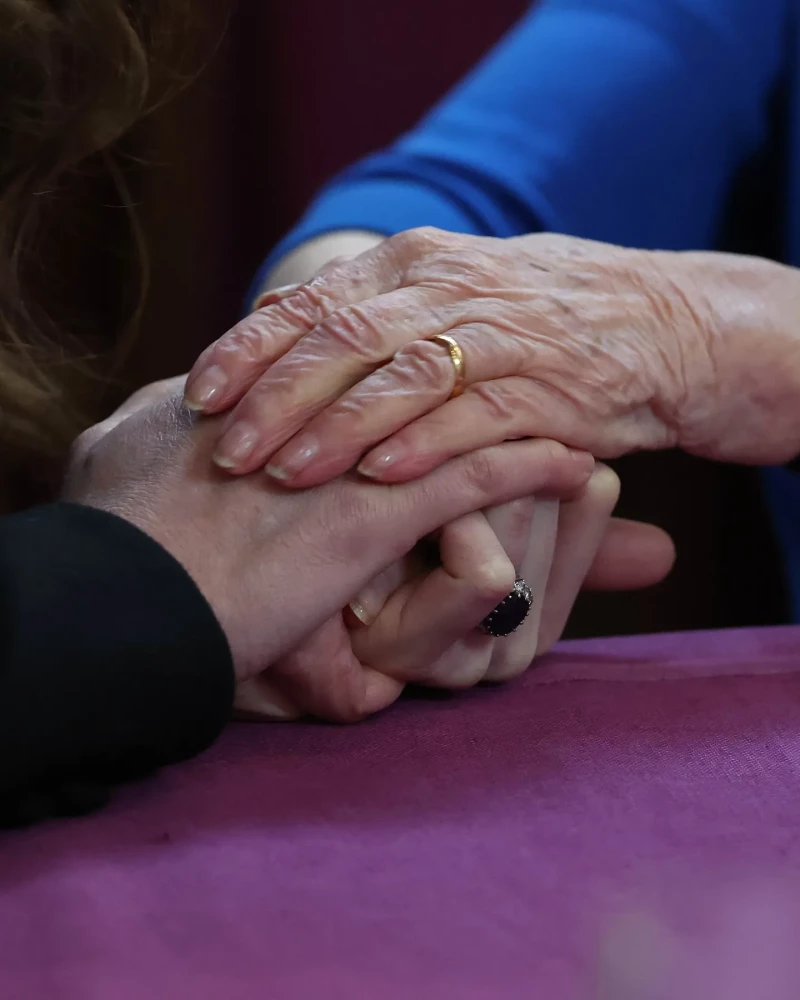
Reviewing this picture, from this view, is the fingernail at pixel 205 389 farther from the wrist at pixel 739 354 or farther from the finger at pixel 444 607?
the wrist at pixel 739 354

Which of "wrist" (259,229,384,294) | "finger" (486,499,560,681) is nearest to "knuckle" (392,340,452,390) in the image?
"finger" (486,499,560,681)

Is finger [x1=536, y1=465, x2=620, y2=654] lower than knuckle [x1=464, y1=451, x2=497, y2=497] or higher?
lower

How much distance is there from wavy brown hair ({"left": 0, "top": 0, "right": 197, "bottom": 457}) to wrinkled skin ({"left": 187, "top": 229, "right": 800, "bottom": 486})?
22cm

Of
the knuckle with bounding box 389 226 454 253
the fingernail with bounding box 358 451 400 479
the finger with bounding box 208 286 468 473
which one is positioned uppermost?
the knuckle with bounding box 389 226 454 253

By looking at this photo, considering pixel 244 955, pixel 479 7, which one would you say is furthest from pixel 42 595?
pixel 479 7

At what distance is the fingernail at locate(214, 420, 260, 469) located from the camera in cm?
54

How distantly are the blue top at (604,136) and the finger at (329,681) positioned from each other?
465 millimetres

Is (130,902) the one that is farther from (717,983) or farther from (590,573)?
(590,573)

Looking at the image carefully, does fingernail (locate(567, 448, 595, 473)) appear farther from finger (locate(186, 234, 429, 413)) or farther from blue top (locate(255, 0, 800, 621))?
blue top (locate(255, 0, 800, 621))

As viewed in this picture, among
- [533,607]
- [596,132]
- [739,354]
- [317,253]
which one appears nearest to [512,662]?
[533,607]

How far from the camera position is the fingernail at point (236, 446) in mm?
543

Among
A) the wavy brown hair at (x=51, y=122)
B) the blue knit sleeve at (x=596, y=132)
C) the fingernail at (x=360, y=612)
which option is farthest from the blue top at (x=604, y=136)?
the fingernail at (x=360, y=612)

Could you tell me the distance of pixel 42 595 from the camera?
448mm

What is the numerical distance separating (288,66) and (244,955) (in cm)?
147
